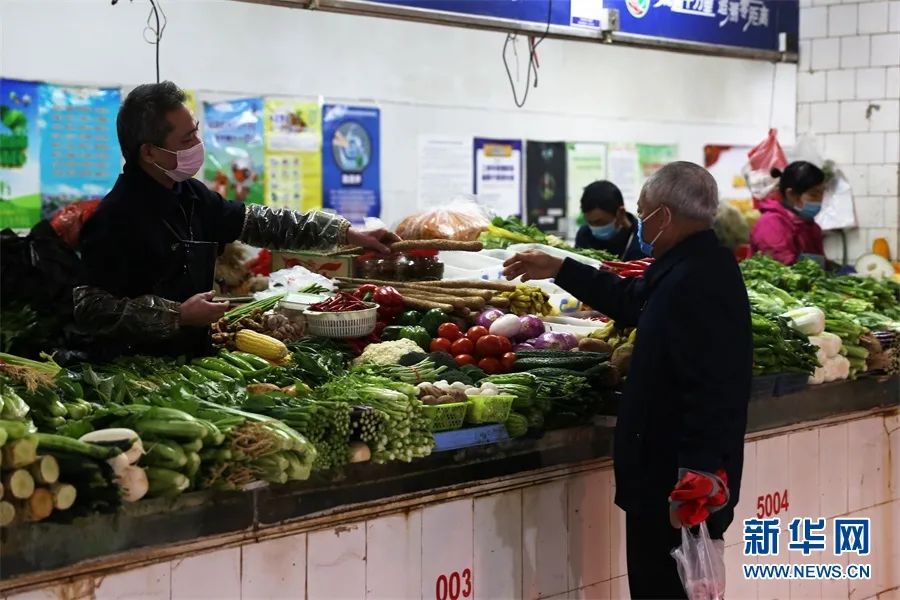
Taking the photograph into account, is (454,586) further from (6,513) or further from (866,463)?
(866,463)

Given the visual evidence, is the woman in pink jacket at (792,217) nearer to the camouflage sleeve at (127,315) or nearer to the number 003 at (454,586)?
the number 003 at (454,586)

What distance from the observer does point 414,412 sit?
13.6ft

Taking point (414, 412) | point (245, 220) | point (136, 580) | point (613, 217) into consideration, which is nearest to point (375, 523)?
point (414, 412)

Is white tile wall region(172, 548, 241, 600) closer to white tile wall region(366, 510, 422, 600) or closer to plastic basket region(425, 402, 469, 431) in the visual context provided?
white tile wall region(366, 510, 422, 600)

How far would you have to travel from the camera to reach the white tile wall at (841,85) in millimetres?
10156

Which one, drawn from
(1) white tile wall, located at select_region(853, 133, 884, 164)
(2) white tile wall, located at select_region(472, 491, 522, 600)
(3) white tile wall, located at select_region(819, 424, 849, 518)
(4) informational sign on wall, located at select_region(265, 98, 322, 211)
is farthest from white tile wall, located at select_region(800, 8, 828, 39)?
(2) white tile wall, located at select_region(472, 491, 522, 600)

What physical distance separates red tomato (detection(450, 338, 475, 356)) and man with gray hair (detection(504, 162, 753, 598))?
950 millimetres

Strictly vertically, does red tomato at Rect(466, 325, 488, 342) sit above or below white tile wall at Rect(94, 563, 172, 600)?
above

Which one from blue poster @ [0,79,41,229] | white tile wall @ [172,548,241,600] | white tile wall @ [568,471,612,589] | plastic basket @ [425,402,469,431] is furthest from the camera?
blue poster @ [0,79,41,229]

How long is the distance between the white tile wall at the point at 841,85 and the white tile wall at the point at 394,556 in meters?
7.33

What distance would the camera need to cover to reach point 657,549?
4363 millimetres

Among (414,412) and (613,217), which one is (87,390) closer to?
(414,412)

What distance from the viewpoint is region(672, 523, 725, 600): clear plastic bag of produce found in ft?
13.9

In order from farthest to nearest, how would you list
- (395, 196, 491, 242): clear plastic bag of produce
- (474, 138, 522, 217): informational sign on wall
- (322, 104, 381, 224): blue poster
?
(474, 138, 522, 217): informational sign on wall, (322, 104, 381, 224): blue poster, (395, 196, 491, 242): clear plastic bag of produce
